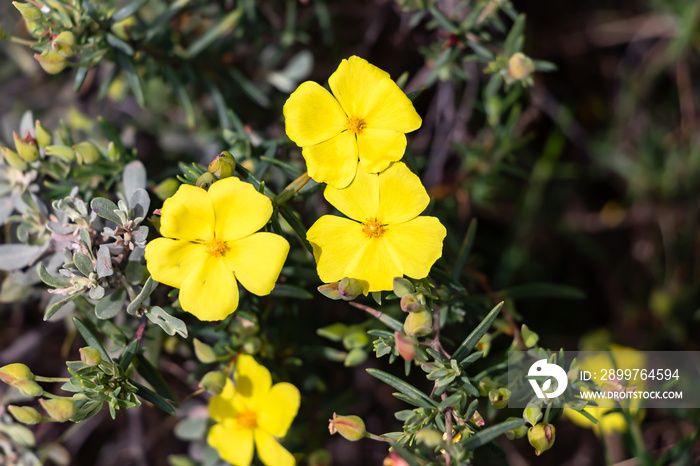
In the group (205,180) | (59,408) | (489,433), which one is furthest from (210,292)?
(489,433)

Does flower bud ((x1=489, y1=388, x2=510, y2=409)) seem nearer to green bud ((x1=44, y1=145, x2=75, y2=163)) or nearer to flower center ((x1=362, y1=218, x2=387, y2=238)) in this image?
flower center ((x1=362, y1=218, x2=387, y2=238))

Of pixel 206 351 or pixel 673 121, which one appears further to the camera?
pixel 673 121

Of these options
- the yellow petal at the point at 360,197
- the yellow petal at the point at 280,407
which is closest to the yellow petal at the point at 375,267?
the yellow petal at the point at 360,197

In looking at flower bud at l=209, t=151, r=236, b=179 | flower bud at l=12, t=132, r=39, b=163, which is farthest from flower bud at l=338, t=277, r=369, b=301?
flower bud at l=12, t=132, r=39, b=163

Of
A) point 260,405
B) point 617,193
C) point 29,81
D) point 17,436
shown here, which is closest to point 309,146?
point 260,405

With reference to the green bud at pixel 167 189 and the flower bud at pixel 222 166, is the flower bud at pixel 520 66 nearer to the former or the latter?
the flower bud at pixel 222 166

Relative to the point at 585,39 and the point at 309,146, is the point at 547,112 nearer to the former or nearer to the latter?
the point at 585,39

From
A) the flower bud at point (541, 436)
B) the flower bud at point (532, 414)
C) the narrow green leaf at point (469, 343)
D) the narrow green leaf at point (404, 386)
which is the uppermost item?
the narrow green leaf at point (469, 343)
